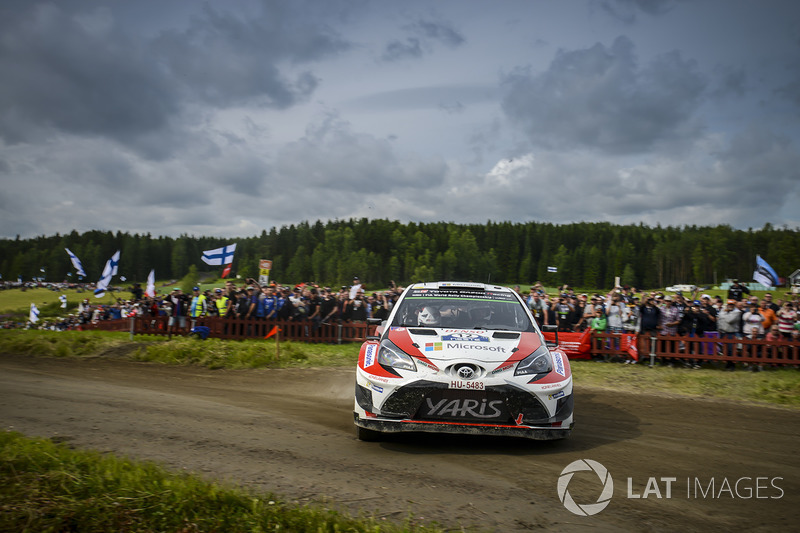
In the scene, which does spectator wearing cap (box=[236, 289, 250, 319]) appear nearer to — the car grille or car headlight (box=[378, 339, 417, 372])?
car headlight (box=[378, 339, 417, 372])

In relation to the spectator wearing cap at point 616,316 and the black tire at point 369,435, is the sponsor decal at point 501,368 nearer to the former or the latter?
the black tire at point 369,435

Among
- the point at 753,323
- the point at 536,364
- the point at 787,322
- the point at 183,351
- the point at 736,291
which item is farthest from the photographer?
the point at 736,291

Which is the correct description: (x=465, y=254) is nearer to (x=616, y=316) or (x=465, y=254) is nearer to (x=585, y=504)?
(x=616, y=316)

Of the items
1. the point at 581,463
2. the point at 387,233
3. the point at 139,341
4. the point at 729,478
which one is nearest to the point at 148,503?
the point at 581,463

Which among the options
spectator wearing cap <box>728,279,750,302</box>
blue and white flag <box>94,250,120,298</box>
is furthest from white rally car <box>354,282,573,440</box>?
blue and white flag <box>94,250,120,298</box>

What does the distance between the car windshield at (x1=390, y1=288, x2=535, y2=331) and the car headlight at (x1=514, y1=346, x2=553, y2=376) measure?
0.80 m

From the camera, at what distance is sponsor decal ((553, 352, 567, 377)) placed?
5.65 meters

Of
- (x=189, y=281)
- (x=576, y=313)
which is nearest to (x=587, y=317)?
(x=576, y=313)

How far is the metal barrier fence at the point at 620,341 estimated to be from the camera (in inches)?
559

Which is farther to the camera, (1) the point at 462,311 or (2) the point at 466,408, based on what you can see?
(1) the point at 462,311

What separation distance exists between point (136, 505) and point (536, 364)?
3.79 meters

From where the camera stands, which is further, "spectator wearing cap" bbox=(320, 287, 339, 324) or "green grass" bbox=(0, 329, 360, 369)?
"spectator wearing cap" bbox=(320, 287, 339, 324)

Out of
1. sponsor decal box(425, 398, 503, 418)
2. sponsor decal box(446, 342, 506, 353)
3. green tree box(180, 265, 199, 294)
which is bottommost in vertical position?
sponsor decal box(425, 398, 503, 418)

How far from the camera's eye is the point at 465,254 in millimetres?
122375
